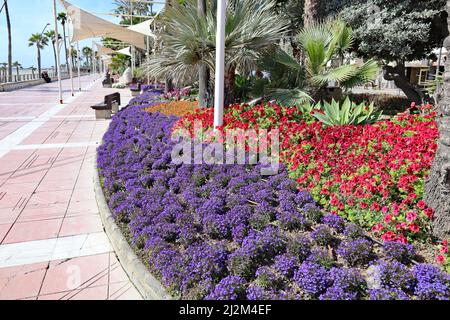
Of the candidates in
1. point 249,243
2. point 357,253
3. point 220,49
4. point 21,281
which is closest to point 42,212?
point 21,281

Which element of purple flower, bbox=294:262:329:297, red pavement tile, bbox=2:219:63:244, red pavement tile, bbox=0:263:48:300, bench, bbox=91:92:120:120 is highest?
bench, bbox=91:92:120:120

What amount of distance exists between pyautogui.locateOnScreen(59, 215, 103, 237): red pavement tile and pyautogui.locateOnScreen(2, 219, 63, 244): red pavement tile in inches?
3.1

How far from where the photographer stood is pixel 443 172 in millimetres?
2750

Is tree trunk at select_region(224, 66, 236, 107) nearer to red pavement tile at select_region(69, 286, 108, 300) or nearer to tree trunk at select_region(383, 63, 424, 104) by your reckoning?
red pavement tile at select_region(69, 286, 108, 300)

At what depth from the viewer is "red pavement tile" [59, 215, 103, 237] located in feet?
12.5

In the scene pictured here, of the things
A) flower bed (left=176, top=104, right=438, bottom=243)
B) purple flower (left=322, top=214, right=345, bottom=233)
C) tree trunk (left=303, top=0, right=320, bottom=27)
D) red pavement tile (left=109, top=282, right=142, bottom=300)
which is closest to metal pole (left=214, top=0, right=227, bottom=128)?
flower bed (left=176, top=104, right=438, bottom=243)

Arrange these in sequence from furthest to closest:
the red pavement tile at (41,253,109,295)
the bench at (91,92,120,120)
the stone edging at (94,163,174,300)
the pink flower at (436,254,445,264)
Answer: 1. the bench at (91,92,120,120)
2. the red pavement tile at (41,253,109,295)
3. the stone edging at (94,163,174,300)
4. the pink flower at (436,254,445,264)

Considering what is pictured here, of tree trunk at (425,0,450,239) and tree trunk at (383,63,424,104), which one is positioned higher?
tree trunk at (383,63,424,104)

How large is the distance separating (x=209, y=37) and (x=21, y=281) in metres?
4.85

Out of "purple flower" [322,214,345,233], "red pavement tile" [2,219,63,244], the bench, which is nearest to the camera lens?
"purple flower" [322,214,345,233]

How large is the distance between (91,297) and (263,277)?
1.38m

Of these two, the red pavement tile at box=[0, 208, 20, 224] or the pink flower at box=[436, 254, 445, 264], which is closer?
the pink flower at box=[436, 254, 445, 264]
